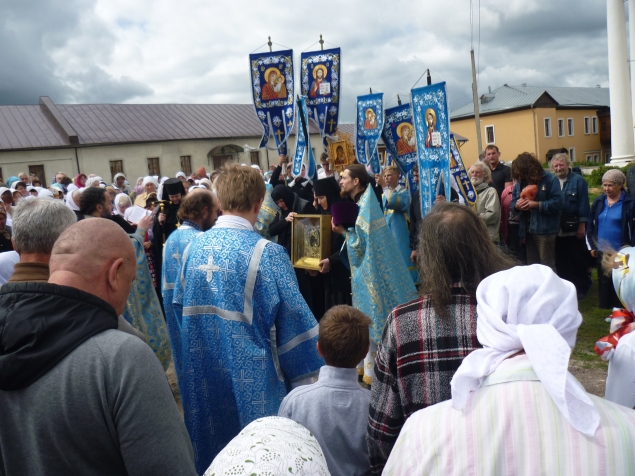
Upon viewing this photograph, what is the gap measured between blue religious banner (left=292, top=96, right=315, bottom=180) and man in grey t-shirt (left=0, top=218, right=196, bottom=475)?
560 cm

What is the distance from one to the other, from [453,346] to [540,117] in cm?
5299

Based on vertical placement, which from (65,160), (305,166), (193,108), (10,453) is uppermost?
(193,108)

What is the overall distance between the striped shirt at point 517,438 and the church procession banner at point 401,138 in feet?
17.4

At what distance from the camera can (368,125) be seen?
752cm

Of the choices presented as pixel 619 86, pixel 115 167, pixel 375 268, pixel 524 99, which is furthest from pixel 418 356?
pixel 524 99

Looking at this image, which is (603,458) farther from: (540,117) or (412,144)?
(540,117)

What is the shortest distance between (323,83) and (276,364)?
525 centimetres

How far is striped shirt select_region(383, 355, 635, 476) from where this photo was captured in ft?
3.74

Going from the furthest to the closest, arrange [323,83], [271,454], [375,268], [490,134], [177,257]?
[490,134]
[323,83]
[375,268]
[177,257]
[271,454]

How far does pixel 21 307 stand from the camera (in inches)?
58.4

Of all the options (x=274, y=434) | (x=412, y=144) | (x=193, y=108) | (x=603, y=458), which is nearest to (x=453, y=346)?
(x=603, y=458)

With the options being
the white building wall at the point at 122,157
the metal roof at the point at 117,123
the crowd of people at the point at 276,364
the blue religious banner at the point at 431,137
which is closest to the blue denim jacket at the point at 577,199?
the blue religious banner at the point at 431,137

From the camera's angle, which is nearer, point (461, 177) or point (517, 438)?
point (517, 438)

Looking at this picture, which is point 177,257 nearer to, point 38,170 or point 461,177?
point 461,177
